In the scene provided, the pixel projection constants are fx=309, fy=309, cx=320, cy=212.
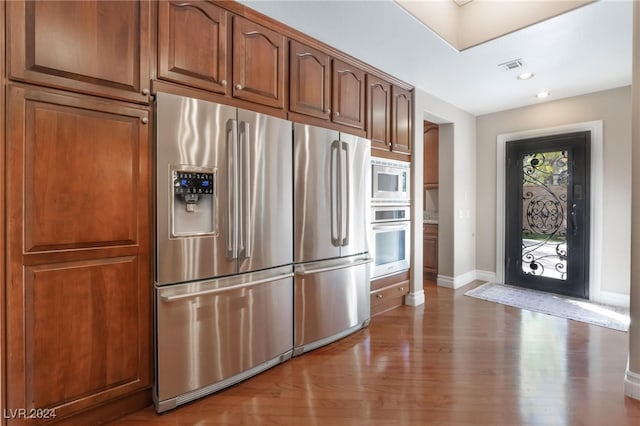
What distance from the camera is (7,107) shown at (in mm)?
1362

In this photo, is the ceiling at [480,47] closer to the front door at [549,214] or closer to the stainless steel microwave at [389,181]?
the front door at [549,214]

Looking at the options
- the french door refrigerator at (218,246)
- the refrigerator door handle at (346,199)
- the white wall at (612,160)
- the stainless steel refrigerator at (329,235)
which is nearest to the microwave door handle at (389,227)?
the stainless steel refrigerator at (329,235)

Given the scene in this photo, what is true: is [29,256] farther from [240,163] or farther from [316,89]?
[316,89]

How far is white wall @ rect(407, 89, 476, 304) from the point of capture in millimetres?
4324

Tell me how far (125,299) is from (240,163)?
102 centimetres

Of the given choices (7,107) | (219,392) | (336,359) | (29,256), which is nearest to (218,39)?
(7,107)

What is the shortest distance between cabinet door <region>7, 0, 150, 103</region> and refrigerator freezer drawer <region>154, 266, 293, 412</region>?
114 centimetres

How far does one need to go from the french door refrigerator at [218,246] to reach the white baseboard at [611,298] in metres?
3.93

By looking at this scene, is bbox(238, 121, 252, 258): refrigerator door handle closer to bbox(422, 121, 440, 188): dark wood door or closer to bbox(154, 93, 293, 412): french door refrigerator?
bbox(154, 93, 293, 412): french door refrigerator

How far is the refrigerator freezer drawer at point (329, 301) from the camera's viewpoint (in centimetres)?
242

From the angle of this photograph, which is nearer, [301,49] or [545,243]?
[301,49]

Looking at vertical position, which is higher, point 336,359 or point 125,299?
point 125,299

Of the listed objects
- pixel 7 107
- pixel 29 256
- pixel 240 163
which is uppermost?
pixel 7 107

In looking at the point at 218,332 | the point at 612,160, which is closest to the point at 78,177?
the point at 218,332
